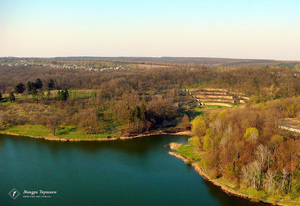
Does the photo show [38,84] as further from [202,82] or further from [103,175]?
[202,82]

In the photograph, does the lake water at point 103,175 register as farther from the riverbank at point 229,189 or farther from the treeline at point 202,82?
the treeline at point 202,82

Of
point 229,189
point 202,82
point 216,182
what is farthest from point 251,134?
point 202,82

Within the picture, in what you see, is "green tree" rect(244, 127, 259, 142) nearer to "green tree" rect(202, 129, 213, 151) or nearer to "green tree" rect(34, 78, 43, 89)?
"green tree" rect(202, 129, 213, 151)

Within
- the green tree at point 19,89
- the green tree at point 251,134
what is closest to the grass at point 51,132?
the green tree at point 19,89

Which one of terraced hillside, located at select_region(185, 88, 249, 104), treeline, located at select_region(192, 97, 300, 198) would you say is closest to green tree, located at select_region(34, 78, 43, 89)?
terraced hillside, located at select_region(185, 88, 249, 104)

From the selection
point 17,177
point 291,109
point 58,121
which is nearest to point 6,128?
point 58,121

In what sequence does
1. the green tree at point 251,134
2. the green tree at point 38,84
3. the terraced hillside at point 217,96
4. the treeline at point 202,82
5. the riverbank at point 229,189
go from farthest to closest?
the treeline at point 202,82, the terraced hillside at point 217,96, the green tree at point 38,84, the green tree at point 251,134, the riverbank at point 229,189
